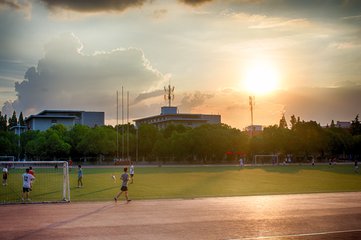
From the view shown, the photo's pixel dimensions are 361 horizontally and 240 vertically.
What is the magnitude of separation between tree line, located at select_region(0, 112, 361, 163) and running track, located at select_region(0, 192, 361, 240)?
290 feet

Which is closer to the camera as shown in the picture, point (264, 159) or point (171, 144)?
point (171, 144)

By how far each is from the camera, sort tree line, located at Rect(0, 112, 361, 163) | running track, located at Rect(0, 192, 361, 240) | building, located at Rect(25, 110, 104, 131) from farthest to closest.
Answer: building, located at Rect(25, 110, 104, 131), tree line, located at Rect(0, 112, 361, 163), running track, located at Rect(0, 192, 361, 240)

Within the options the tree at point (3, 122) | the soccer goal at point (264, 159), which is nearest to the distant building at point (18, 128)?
the tree at point (3, 122)

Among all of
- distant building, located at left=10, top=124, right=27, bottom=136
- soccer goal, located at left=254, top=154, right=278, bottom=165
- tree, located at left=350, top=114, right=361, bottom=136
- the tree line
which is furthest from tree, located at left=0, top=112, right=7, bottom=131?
tree, located at left=350, top=114, right=361, bottom=136

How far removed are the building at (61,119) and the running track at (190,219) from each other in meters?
139

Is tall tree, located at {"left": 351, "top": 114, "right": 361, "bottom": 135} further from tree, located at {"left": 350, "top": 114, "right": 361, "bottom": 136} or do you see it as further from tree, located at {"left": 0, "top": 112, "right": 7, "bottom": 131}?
tree, located at {"left": 0, "top": 112, "right": 7, "bottom": 131}

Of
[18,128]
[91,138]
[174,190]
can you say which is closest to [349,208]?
[174,190]

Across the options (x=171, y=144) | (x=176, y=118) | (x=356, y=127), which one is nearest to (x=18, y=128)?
(x=176, y=118)

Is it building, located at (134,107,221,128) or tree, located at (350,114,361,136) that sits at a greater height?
building, located at (134,107,221,128)

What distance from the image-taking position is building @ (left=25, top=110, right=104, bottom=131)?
164625mm

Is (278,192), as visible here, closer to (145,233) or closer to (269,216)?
(269,216)

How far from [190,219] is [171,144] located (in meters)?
101

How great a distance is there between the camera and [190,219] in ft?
78.2

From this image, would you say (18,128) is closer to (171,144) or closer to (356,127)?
(171,144)
